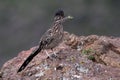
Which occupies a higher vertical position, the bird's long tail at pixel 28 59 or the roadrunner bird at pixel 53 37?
the roadrunner bird at pixel 53 37

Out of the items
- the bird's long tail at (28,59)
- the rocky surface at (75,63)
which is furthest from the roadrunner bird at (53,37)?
the rocky surface at (75,63)

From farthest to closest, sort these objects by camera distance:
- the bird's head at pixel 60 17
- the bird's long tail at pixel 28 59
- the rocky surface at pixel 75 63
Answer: the bird's long tail at pixel 28 59
the bird's head at pixel 60 17
the rocky surface at pixel 75 63

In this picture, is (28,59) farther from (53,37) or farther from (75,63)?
(75,63)

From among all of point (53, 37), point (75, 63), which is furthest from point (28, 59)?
point (75, 63)

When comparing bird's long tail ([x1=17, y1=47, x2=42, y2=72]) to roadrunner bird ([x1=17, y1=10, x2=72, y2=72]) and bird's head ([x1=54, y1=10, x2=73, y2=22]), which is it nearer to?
roadrunner bird ([x1=17, y1=10, x2=72, y2=72])

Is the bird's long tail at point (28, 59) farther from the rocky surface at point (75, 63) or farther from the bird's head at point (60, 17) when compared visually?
the bird's head at point (60, 17)

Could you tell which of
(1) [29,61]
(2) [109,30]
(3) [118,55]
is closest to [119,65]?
(3) [118,55]

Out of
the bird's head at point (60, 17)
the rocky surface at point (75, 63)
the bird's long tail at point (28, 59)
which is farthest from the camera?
the bird's long tail at point (28, 59)

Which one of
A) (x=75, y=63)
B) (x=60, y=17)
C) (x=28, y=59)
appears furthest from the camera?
(x=28, y=59)

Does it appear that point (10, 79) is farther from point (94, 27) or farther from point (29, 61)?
point (94, 27)
